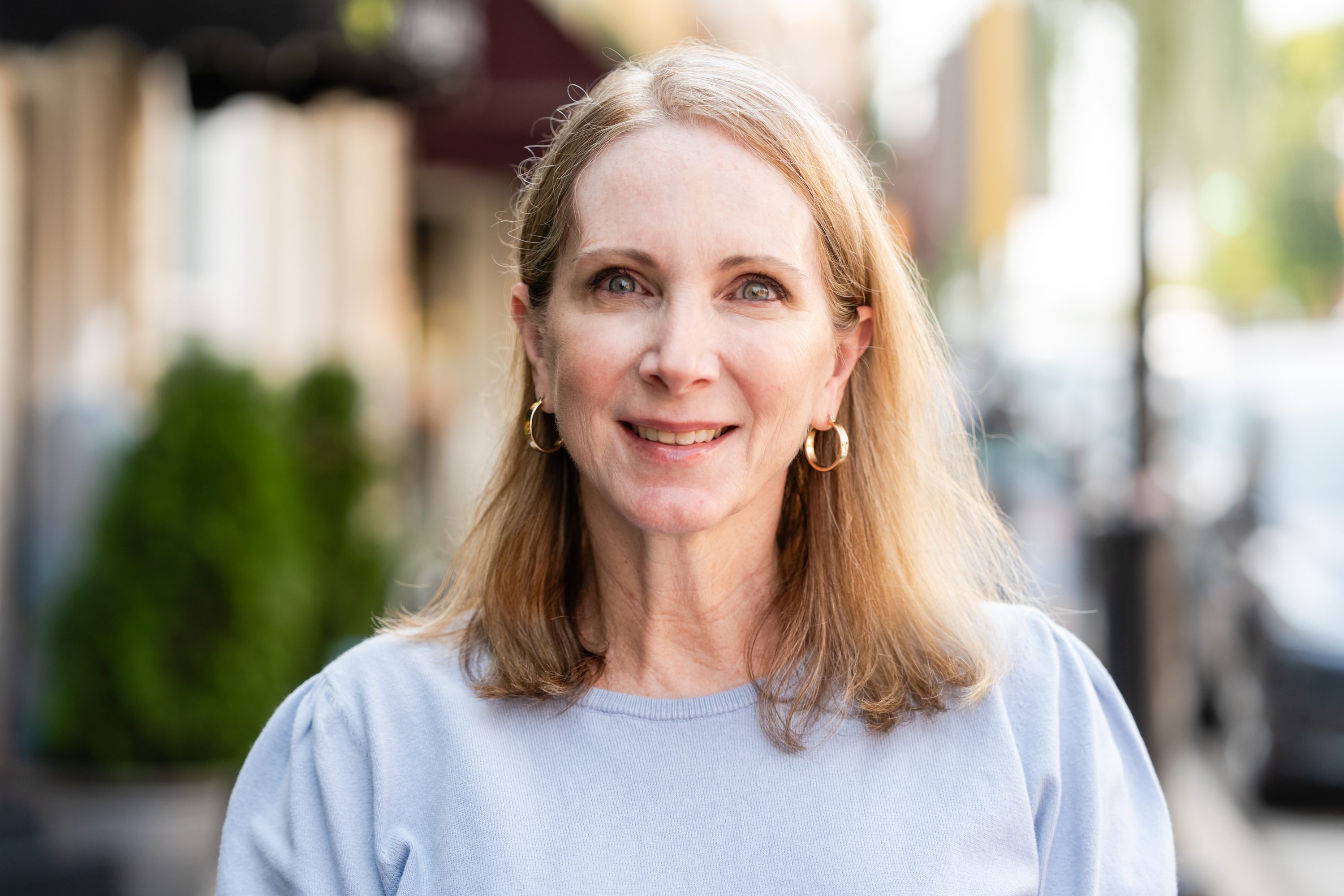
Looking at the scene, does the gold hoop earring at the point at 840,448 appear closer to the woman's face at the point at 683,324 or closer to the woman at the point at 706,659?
the woman at the point at 706,659

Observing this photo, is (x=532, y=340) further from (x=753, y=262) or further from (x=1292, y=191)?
(x=1292, y=191)

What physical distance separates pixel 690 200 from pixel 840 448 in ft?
1.64

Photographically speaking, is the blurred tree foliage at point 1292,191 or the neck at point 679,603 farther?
the blurred tree foliage at point 1292,191

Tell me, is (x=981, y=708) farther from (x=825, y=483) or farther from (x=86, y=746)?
(x=86, y=746)

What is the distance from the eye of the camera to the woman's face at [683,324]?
75.7 inches

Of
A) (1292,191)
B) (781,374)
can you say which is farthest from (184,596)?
(1292,191)

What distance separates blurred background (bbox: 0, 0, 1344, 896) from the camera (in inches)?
206

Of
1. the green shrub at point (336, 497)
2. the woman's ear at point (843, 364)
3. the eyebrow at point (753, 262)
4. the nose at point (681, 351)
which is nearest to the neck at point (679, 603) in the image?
the woman's ear at point (843, 364)

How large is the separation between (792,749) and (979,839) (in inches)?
10.4

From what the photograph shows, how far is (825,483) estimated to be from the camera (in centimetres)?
226

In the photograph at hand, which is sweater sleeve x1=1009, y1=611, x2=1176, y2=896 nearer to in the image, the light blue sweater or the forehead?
the light blue sweater

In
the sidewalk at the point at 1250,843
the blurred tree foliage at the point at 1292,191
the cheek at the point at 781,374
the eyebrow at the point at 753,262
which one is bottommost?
the sidewalk at the point at 1250,843

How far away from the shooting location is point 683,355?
1899 millimetres

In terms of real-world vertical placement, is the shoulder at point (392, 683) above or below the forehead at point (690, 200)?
below
